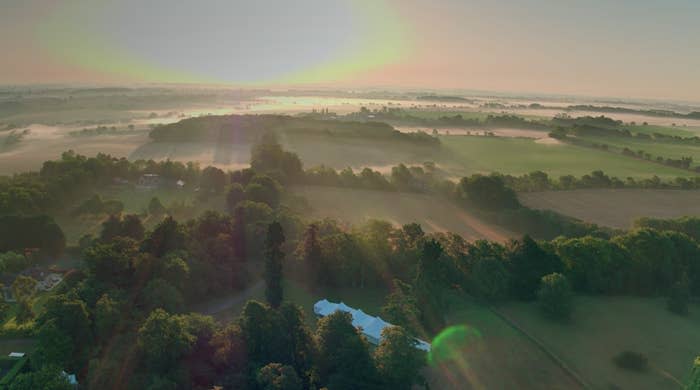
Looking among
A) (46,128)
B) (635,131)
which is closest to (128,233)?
(46,128)

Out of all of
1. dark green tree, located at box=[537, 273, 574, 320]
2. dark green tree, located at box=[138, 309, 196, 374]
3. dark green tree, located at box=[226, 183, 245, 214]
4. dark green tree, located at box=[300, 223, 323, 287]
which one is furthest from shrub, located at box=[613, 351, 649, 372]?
dark green tree, located at box=[226, 183, 245, 214]

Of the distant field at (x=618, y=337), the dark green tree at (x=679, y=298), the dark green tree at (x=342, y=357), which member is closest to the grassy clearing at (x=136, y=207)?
the dark green tree at (x=342, y=357)

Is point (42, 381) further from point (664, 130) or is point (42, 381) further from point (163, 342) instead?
point (664, 130)

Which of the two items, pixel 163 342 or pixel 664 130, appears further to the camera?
pixel 664 130

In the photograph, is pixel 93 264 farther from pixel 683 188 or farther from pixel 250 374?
pixel 683 188

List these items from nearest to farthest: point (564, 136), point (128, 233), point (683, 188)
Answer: point (128, 233)
point (683, 188)
point (564, 136)

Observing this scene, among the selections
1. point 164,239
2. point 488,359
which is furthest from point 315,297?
point 488,359
